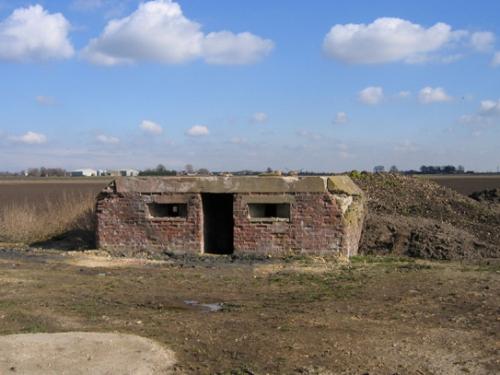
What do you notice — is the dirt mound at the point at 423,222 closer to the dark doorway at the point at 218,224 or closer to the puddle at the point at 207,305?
the dark doorway at the point at 218,224

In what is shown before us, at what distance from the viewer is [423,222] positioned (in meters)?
17.4

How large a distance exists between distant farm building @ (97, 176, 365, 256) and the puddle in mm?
4710

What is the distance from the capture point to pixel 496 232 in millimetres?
17953

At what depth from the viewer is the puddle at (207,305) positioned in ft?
29.3

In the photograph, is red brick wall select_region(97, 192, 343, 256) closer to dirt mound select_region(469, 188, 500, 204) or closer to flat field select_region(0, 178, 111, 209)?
flat field select_region(0, 178, 111, 209)

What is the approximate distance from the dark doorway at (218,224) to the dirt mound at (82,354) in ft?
26.1

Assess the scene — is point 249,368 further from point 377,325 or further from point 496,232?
point 496,232

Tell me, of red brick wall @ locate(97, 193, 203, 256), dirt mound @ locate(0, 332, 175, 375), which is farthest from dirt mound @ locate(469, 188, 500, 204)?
dirt mound @ locate(0, 332, 175, 375)

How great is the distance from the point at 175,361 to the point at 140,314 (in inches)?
92.3

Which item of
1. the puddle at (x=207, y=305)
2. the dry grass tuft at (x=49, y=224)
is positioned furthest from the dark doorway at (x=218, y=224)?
the puddle at (x=207, y=305)

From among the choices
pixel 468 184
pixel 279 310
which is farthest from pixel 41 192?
pixel 279 310

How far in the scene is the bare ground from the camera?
636 cm

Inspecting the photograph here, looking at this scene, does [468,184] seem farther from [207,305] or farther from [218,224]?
[207,305]

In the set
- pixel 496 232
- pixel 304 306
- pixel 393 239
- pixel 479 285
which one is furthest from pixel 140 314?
pixel 496 232
